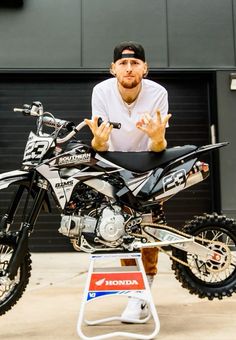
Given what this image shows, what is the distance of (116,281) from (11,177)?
0.84 m

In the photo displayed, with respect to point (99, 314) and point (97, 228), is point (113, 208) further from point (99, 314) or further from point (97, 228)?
point (99, 314)

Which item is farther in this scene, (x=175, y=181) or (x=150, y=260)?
(x=150, y=260)

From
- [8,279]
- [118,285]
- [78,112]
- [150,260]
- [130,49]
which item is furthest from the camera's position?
[78,112]

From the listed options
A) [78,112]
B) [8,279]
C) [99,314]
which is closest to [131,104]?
[8,279]

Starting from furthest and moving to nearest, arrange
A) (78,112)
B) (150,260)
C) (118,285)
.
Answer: (78,112)
(150,260)
(118,285)

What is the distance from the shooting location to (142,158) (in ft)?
7.61

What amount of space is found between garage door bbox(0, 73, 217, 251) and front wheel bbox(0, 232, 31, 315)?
3782mm

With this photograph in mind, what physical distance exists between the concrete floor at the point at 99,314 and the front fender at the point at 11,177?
857 mm

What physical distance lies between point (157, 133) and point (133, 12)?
454 cm

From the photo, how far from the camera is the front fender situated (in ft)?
7.31

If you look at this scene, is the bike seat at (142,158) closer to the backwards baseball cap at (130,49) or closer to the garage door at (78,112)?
the backwards baseball cap at (130,49)

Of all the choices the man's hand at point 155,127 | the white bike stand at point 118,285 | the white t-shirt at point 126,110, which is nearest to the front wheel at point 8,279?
the white bike stand at point 118,285

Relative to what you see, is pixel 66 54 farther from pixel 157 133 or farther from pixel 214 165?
pixel 157 133

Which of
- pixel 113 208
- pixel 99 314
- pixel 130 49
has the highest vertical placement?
pixel 130 49
